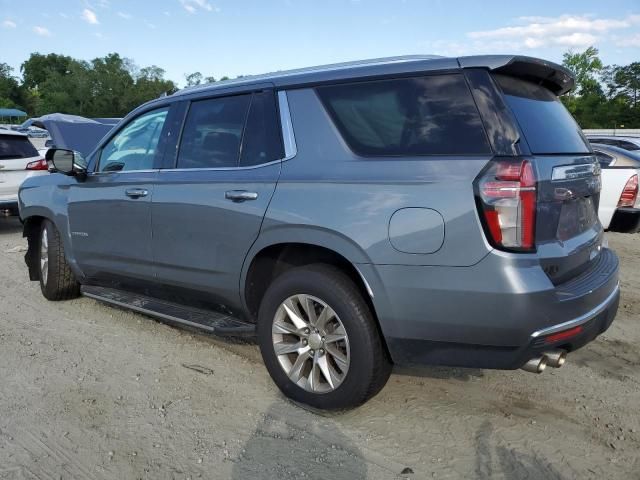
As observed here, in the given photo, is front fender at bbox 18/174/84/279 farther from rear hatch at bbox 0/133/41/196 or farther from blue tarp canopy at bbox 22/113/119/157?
blue tarp canopy at bbox 22/113/119/157

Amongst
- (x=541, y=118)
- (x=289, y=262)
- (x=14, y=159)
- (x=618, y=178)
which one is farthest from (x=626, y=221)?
(x=14, y=159)

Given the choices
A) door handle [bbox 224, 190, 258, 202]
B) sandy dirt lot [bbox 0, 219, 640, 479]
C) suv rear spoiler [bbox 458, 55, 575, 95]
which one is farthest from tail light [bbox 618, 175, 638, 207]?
door handle [bbox 224, 190, 258, 202]

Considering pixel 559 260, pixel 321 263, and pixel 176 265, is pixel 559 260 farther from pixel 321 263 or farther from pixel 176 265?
pixel 176 265

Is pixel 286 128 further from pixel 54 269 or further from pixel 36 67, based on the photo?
pixel 36 67

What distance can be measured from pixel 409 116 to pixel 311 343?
1.34 m

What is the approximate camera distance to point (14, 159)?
925 cm

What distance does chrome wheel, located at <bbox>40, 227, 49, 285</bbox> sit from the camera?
5168mm

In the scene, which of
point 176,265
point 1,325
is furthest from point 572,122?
point 1,325

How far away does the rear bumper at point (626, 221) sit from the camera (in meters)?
4.34

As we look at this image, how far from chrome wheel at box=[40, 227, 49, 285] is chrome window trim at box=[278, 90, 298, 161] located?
2.97 m

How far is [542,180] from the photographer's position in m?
2.56

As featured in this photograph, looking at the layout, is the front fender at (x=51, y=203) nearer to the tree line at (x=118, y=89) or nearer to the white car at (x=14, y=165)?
the white car at (x=14, y=165)

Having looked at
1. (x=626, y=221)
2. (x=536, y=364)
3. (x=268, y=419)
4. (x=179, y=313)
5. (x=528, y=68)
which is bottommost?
(x=268, y=419)

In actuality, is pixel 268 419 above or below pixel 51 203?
below
